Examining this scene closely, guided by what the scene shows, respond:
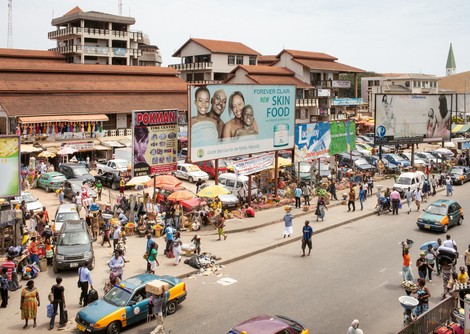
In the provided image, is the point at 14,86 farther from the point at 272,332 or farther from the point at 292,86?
the point at 272,332

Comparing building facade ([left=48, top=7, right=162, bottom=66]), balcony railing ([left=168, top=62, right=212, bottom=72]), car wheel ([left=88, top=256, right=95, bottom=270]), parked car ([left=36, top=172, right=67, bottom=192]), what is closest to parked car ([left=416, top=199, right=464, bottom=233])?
car wheel ([left=88, top=256, right=95, bottom=270])

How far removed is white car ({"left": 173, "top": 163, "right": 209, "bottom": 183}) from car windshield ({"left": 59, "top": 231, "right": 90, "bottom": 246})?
18652 mm

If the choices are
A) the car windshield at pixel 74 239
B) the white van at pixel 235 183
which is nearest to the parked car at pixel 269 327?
the car windshield at pixel 74 239

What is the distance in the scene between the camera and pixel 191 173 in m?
39.3

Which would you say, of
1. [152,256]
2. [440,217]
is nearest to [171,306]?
[152,256]

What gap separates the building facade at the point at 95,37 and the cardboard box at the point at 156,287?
200ft

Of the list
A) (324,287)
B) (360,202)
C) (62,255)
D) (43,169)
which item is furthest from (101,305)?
(43,169)

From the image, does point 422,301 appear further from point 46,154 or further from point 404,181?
point 46,154

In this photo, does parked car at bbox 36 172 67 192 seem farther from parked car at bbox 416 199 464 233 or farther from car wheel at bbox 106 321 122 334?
parked car at bbox 416 199 464 233

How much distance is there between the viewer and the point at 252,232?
2650 centimetres

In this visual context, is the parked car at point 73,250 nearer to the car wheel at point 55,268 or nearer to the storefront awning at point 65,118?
the car wheel at point 55,268

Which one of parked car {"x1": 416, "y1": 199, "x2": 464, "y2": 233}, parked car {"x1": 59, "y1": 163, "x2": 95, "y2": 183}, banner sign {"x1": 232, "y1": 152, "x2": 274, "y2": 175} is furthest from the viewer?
parked car {"x1": 59, "y1": 163, "x2": 95, "y2": 183}

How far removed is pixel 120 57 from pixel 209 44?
43.6 feet

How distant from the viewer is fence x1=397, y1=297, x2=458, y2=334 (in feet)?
40.6
